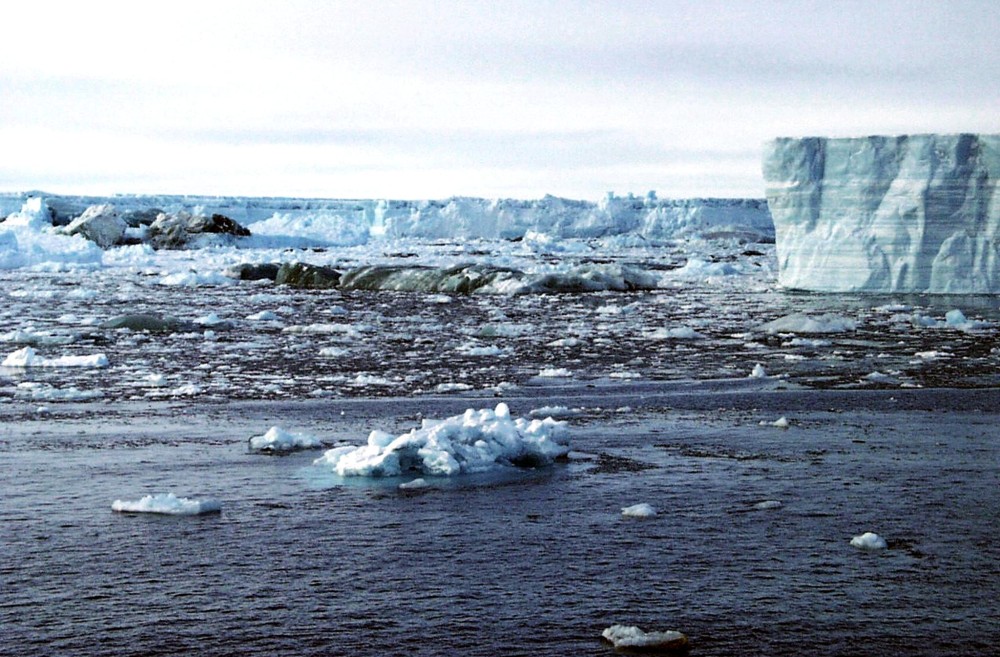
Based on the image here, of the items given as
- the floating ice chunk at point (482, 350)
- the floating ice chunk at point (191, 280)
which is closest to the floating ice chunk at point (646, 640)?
the floating ice chunk at point (482, 350)

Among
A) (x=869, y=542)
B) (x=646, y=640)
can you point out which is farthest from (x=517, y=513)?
(x=646, y=640)

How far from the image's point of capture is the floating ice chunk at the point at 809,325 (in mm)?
16078

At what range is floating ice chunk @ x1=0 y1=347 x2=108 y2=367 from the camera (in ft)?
41.7

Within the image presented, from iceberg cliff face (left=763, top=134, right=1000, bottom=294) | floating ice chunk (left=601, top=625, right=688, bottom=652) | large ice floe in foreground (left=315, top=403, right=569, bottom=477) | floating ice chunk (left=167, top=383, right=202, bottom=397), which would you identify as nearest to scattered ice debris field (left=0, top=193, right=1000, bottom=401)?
floating ice chunk (left=167, top=383, right=202, bottom=397)

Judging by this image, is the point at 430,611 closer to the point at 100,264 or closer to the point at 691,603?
the point at 691,603

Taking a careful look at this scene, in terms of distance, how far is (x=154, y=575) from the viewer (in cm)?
499

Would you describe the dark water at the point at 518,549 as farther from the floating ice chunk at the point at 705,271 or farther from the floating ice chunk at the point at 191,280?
the floating ice chunk at the point at 705,271

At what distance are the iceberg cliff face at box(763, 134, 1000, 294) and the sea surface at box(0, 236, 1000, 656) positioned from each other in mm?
9043

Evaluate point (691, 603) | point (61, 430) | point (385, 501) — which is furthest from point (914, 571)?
point (61, 430)

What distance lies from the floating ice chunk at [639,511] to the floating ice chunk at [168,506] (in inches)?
78.0

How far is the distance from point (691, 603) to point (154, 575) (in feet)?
6.95

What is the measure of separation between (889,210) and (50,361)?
50.1 feet

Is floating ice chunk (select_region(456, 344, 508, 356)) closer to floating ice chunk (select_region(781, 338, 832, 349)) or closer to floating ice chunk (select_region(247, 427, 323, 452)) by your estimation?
floating ice chunk (select_region(781, 338, 832, 349))

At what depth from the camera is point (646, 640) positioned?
4.17 m
